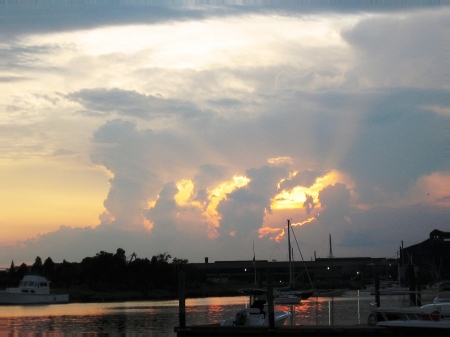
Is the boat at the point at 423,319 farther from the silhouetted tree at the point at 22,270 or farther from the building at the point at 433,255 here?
the building at the point at 433,255

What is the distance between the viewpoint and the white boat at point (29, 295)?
100 metres

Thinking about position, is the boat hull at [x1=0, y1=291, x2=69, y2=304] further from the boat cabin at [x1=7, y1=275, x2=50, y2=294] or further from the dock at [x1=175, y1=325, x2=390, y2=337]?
the dock at [x1=175, y1=325, x2=390, y2=337]

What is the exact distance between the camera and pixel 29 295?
10038 centimetres

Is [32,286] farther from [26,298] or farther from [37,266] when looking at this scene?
[37,266]

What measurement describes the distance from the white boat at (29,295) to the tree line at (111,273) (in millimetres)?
21826

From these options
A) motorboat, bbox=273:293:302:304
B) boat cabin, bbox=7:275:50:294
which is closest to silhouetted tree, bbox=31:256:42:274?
boat cabin, bbox=7:275:50:294

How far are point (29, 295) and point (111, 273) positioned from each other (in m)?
33.4

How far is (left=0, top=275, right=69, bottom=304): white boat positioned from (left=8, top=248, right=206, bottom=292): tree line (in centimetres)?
2183

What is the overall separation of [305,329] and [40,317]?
49482 millimetres

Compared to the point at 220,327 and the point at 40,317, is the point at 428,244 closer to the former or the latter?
the point at 40,317

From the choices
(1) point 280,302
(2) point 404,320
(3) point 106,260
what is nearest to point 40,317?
(1) point 280,302

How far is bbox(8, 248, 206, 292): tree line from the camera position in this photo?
132 metres

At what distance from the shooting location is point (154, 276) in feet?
465

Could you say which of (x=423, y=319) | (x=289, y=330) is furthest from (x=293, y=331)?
(x=423, y=319)
